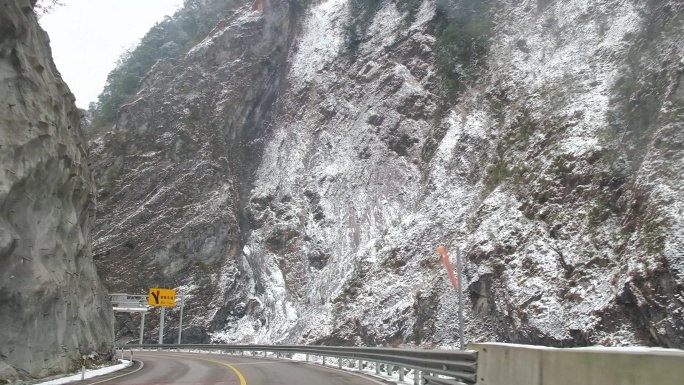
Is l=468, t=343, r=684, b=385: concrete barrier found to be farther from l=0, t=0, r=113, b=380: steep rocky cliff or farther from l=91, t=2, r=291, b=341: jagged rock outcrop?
l=91, t=2, r=291, b=341: jagged rock outcrop

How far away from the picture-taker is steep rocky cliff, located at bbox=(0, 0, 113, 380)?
13.7 m

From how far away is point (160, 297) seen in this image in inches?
1560

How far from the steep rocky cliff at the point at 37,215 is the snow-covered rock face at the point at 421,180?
16.9 meters

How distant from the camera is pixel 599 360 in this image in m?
4.45

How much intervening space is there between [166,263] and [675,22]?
137 ft

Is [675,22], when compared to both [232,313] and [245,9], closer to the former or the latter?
[232,313]

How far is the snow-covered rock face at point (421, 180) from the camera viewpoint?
21.8m

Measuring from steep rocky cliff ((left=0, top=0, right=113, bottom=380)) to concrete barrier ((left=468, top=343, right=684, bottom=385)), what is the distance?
480 inches

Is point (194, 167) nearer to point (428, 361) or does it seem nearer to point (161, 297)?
point (161, 297)

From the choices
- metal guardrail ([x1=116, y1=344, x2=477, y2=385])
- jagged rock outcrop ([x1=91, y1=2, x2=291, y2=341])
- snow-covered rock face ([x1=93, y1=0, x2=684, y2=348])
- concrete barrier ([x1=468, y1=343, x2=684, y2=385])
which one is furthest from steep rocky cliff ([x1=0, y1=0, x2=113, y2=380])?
jagged rock outcrop ([x1=91, y1=2, x2=291, y2=341])

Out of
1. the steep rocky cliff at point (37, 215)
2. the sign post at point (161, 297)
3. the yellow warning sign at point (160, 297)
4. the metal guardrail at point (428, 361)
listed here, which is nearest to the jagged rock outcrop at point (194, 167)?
the sign post at point (161, 297)

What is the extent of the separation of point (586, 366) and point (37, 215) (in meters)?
16.8

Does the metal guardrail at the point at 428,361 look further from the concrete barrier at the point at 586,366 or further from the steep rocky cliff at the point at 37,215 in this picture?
the steep rocky cliff at the point at 37,215

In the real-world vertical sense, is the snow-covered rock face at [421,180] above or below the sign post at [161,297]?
above
